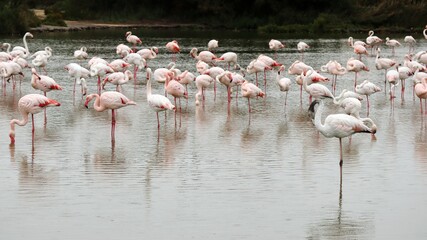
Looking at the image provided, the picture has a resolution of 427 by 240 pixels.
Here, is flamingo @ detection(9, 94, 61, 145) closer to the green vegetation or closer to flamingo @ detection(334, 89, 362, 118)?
flamingo @ detection(334, 89, 362, 118)

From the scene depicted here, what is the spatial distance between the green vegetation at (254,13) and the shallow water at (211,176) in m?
29.4

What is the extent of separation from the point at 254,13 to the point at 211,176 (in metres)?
43.0

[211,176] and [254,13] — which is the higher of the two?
[254,13]

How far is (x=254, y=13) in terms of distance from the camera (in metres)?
54.7

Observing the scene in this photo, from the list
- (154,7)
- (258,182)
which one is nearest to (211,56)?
(258,182)

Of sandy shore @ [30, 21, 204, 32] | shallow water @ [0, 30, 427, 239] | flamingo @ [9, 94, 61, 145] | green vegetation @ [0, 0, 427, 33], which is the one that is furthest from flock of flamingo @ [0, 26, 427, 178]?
green vegetation @ [0, 0, 427, 33]

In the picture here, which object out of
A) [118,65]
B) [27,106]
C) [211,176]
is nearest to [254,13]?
[118,65]

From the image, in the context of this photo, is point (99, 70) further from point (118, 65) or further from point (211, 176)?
point (211, 176)

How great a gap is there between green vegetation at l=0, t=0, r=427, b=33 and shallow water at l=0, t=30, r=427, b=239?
2942cm

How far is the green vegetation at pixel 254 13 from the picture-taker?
4969cm

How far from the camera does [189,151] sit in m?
14.2

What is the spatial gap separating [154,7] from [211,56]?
107 ft

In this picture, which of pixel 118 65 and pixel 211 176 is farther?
pixel 118 65

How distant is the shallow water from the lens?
9961 mm
